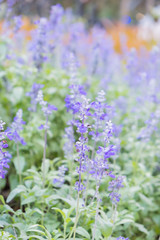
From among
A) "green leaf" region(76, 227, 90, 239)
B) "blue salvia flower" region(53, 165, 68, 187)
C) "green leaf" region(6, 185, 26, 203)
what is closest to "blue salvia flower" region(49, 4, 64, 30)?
"blue salvia flower" region(53, 165, 68, 187)

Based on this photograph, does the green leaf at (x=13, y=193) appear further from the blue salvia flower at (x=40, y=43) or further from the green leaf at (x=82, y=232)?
the blue salvia flower at (x=40, y=43)

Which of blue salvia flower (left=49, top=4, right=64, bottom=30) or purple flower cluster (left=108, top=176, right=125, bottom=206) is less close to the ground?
blue salvia flower (left=49, top=4, right=64, bottom=30)

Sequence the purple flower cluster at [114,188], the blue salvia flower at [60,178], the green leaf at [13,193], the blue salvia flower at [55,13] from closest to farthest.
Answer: the purple flower cluster at [114,188] → the green leaf at [13,193] → the blue salvia flower at [60,178] → the blue salvia flower at [55,13]

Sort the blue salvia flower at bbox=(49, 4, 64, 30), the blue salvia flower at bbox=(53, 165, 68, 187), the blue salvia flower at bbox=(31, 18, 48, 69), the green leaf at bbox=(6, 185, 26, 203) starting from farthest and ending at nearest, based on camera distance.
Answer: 1. the blue salvia flower at bbox=(49, 4, 64, 30)
2. the blue salvia flower at bbox=(31, 18, 48, 69)
3. the blue salvia flower at bbox=(53, 165, 68, 187)
4. the green leaf at bbox=(6, 185, 26, 203)

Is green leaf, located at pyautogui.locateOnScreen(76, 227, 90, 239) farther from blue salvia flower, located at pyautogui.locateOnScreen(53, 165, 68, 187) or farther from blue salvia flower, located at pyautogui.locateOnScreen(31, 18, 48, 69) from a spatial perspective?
blue salvia flower, located at pyautogui.locateOnScreen(31, 18, 48, 69)

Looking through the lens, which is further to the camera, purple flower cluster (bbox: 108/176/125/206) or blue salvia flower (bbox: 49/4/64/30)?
blue salvia flower (bbox: 49/4/64/30)

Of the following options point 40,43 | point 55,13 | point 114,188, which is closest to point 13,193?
point 114,188

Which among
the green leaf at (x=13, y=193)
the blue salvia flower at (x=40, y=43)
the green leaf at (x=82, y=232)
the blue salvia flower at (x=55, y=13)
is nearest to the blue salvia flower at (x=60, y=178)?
the green leaf at (x=13, y=193)

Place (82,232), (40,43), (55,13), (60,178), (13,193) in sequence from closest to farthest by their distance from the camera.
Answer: (82,232) → (13,193) → (60,178) → (40,43) → (55,13)

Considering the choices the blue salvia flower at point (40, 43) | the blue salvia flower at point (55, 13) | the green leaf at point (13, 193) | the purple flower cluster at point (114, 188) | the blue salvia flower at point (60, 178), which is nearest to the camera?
the purple flower cluster at point (114, 188)

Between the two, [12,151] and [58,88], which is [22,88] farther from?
[12,151]

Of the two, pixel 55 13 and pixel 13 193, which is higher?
pixel 55 13

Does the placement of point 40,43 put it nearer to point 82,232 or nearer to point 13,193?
point 13,193

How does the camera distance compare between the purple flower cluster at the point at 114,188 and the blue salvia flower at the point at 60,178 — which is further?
the blue salvia flower at the point at 60,178
